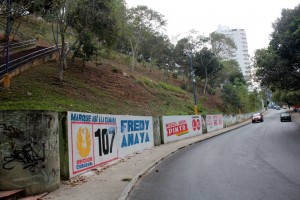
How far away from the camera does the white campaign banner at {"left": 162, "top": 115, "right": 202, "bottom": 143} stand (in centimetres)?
2133

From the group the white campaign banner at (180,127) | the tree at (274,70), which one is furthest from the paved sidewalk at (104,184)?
the tree at (274,70)

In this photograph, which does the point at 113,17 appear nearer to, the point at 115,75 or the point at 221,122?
the point at 115,75

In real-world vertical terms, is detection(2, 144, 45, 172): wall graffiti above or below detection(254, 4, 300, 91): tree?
below

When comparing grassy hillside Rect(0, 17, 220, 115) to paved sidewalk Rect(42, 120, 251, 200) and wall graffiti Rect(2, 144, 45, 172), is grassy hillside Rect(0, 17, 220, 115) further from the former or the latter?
wall graffiti Rect(2, 144, 45, 172)

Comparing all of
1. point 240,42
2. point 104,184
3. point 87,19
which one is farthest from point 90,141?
point 240,42

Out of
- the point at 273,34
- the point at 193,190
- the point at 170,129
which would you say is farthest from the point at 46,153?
the point at 273,34

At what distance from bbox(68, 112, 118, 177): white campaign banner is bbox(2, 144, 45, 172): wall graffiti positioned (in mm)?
1518

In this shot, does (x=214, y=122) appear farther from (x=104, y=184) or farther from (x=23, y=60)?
(x=104, y=184)

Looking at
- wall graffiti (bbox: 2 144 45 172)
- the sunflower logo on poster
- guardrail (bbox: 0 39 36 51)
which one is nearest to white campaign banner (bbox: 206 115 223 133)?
guardrail (bbox: 0 39 36 51)

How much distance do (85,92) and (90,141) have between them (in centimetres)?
1541

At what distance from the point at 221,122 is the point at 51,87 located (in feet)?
79.3

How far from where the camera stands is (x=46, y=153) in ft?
24.8

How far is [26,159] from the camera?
716 cm

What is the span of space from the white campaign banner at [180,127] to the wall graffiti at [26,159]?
544 inches
